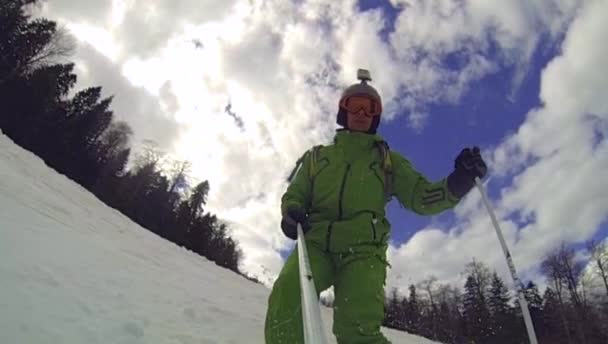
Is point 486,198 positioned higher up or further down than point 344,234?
higher up

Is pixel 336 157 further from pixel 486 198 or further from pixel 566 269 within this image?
pixel 566 269

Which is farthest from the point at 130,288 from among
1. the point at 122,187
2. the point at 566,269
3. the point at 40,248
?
the point at 566,269

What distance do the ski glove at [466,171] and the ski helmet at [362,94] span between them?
0.97 metres

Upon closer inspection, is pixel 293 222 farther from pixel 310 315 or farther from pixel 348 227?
pixel 310 315

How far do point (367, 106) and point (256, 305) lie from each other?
19.4 ft

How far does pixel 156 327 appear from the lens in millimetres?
4078

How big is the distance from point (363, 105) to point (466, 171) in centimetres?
117

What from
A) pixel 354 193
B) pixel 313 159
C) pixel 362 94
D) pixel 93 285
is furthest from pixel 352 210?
pixel 93 285

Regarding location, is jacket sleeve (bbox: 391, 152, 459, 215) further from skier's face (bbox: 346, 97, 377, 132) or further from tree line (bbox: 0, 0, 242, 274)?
tree line (bbox: 0, 0, 242, 274)

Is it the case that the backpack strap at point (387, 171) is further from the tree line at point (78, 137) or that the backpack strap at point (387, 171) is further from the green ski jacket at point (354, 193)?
the tree line at point (78, 137)

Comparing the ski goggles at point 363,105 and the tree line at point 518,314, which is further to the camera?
the tree line at point 518,314

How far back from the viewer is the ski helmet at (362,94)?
369 cm

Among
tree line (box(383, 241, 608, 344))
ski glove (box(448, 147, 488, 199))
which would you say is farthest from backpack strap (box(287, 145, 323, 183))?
tree line (box(383, 241, 608, 344))

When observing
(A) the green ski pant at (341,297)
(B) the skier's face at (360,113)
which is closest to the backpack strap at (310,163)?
(B) the skier's face at (360,113)
